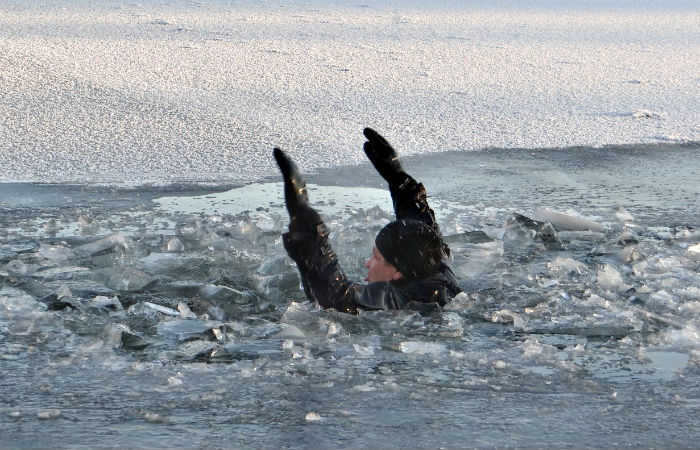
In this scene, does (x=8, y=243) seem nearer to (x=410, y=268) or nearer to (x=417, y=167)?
(x=410, y=268)

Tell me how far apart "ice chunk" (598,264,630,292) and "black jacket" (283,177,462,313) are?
65 centimetres

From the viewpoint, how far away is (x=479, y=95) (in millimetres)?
7266

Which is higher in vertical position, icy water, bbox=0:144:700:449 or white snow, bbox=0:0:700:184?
white snow, bbox=0:0:700:184

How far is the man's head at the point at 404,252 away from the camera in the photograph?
380 centimetres

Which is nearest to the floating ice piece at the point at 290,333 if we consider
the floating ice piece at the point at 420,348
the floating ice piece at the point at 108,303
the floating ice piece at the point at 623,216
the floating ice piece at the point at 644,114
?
the floating ice piece at the point at 420,348

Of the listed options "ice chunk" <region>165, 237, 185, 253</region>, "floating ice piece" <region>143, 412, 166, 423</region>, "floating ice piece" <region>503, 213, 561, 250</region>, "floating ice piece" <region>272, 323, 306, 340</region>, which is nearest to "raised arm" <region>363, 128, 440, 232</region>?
"floating ice piece" <region>503, 213, 561, 250</region>

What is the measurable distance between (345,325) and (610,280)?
113 centimetres

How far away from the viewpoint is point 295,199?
375 centimetres

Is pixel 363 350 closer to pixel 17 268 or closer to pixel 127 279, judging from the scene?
pixel 127 279

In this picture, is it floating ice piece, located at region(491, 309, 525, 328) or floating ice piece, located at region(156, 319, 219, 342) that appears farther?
floating ice piece, located at region(491, 309, 525, 328)

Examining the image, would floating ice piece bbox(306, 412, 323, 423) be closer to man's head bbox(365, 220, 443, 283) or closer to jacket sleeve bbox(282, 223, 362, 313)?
jacket sleeve bbox(282, 223, 362, 313)

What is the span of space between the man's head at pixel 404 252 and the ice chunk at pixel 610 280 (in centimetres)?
68

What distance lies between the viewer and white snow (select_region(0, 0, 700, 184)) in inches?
236

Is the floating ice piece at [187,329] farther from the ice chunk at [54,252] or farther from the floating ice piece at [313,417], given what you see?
the ice chunk at [54,252]
